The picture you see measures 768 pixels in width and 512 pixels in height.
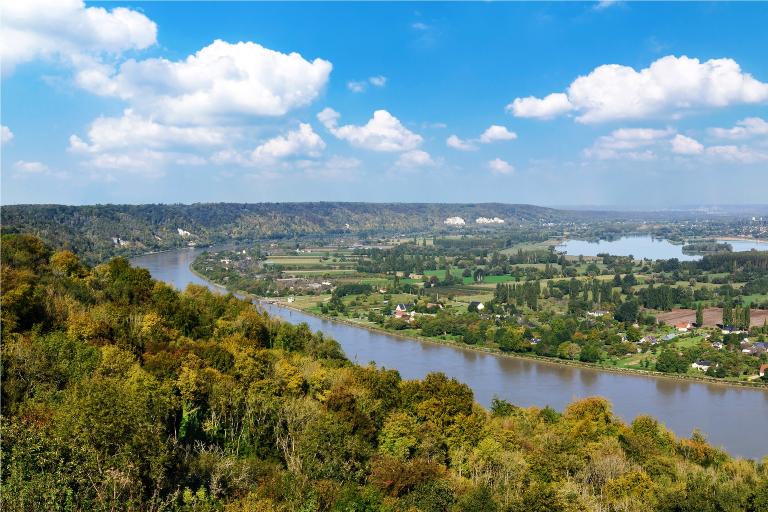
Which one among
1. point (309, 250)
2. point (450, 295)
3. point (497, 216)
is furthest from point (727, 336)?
point (497, 216)

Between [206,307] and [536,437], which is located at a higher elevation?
[206,307]

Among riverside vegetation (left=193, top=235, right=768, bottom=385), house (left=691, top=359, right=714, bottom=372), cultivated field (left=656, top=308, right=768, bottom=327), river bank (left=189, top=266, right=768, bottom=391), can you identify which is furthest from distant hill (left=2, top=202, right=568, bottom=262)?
cultivated field (left=656, top=308, right=768, bottom=327)

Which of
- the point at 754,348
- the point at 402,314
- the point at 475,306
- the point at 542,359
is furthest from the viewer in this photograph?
the point at 475,306

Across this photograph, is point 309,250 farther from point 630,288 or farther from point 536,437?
point 536,437

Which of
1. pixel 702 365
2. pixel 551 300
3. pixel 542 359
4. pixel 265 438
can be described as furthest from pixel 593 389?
pixel 551 300

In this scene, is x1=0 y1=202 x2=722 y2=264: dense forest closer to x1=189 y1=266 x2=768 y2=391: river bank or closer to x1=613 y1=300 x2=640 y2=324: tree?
x1=189 y1=266 x2=768 y2=391: river bank

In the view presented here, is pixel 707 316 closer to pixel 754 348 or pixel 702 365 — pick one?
pixel 754 348

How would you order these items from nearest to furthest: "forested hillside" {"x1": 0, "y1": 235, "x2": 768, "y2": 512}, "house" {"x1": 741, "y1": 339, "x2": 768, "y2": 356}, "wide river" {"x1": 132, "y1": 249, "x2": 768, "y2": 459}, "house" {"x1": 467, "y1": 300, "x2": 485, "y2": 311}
→ "forested hillside" {"x1": 0, "y1": 235, "x2": 768, "y2": 512} → "wide river" {"x1": 132, "y1": 249, "x2": 768, "y2": 459} → "house" {"x1": 741, "y1": 339, "x2": 768, "y2": 356} → "house" {"x1": 467, "y1": 300, "x2": 485, "y2": 311}
